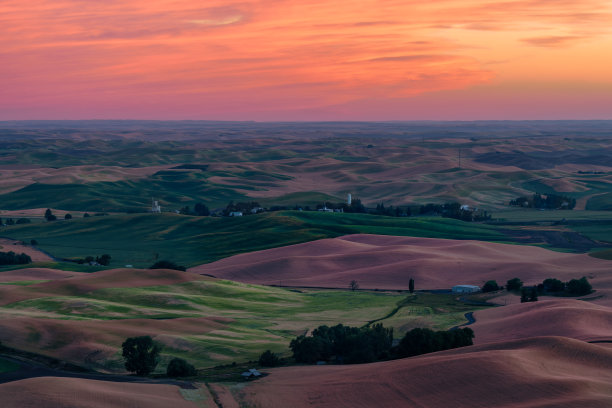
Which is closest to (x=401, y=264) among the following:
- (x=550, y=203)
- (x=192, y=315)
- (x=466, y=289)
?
(x=466, y=289)

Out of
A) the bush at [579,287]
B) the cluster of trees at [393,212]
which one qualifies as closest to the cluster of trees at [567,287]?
the bush at [579,287]

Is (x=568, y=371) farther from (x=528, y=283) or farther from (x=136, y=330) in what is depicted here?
(x=528, y=283)

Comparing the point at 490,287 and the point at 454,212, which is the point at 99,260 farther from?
the point at 454,212

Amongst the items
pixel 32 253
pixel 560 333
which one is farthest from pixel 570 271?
pixel 32 253

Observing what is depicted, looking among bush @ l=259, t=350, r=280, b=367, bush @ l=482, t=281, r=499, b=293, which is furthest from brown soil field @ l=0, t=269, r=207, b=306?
bush @ l=482, t=281, r=499, b=293

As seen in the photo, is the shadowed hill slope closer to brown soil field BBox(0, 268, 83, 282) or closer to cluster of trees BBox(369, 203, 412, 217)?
brown soil field BBox(0, 268, 83, 282)

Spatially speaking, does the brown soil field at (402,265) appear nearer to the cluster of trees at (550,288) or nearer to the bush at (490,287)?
the cluster of trees at (550,288)
